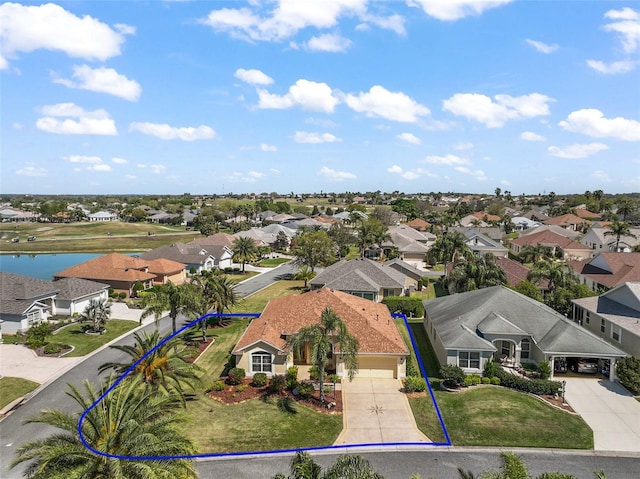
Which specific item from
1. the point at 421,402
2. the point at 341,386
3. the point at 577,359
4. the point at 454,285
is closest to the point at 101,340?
the point at 341,386

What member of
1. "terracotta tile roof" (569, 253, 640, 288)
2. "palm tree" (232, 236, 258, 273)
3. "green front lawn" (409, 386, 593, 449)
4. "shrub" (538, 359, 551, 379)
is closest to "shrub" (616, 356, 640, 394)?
"shrub" (538, 359, 551, 379)

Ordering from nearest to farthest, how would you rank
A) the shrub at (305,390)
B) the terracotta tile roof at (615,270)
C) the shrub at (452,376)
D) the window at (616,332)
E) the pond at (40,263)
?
1. the shrub at (305,390)
2. the shrub at (452,376)
3. the window at (616,332)
4. the terracotta tile roof at (615,270)
5. the pond at (40,263)

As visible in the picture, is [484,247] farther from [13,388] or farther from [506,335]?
[13,388]

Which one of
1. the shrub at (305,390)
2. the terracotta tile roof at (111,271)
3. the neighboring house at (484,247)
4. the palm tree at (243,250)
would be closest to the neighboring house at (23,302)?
the terracotta tile roof at (111,271)

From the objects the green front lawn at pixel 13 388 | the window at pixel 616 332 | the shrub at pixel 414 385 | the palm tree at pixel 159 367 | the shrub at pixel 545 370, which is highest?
the palm tree at pixel 159 367

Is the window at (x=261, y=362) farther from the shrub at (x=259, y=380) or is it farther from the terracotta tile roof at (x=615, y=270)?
the terracotta tile roof at (x=615, y=270)
